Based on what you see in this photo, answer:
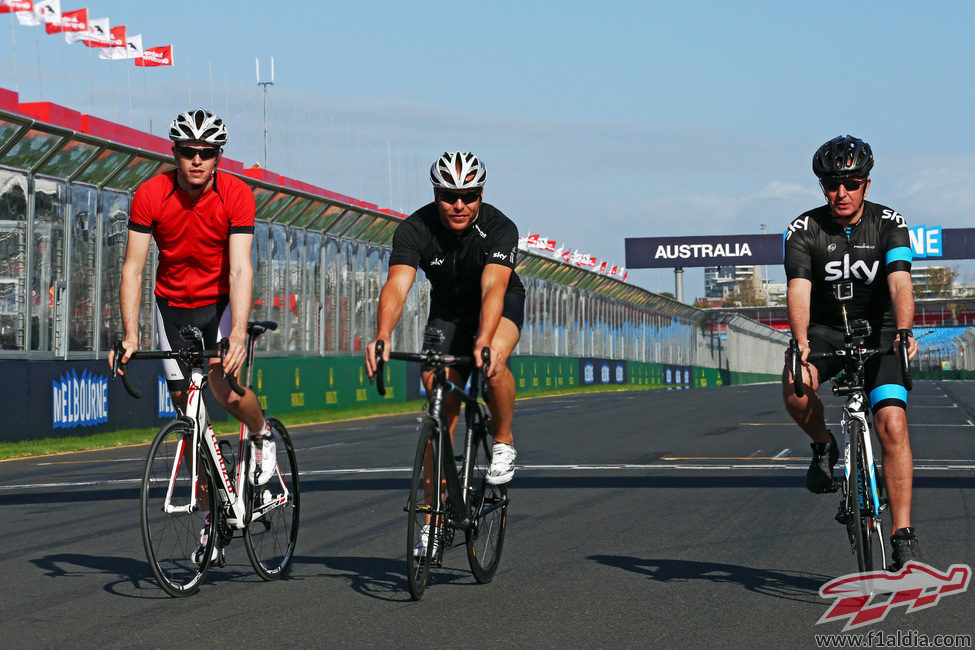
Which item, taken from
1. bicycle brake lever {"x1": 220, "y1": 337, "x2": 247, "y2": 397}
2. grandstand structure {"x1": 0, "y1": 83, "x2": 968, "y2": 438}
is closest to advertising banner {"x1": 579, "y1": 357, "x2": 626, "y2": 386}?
grandstand structure {"x1": 0, "y1": 83, "x2": 968, "y2": 438}

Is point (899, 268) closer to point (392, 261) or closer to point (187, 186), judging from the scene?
point (392, 261)

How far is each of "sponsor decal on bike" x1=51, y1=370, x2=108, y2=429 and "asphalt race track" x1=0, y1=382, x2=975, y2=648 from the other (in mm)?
5924

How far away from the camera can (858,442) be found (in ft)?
19.2

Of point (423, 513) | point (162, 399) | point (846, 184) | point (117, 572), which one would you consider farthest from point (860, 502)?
point (162, 399)

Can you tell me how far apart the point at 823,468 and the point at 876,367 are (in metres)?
0.56

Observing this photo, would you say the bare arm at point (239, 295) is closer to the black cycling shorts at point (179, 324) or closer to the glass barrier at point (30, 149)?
the black cycling shorts at point (179, 324)

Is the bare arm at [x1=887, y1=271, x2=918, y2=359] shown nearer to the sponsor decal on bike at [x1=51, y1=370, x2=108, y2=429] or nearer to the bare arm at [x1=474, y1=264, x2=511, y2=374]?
the bare arm at [x1=474, y1=264, x2=511, y2=374]

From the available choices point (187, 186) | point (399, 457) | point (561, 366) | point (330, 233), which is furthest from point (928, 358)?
point (187, 186)

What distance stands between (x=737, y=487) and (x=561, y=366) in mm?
41791

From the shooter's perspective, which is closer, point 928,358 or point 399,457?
point 399,457

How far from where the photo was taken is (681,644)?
507 centimetres

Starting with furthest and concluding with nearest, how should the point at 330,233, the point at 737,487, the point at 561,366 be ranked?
the point at 561,366, the point at 330,233, the point at 737,487

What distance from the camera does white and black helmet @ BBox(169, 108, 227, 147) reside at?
6.21m

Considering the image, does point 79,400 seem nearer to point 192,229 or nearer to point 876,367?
point 192,229
